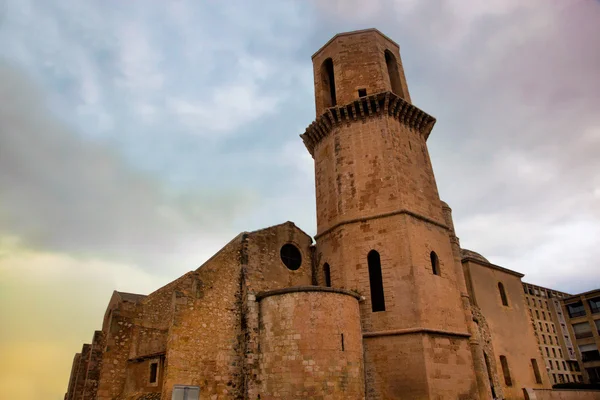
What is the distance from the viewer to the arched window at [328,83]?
65.5ft

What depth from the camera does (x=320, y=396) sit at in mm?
12117

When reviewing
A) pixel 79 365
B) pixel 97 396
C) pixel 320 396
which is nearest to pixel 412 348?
pixel 320 396

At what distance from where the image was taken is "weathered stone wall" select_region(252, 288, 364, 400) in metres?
12.4

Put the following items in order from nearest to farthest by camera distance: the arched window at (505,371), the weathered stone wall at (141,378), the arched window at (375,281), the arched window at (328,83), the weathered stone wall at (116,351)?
1. the weathered stone wall at (141,378)
2. the weathered stone wall at (116,351)
3. the arched window at (375,281)
4. the arched window at (505,371)
5. the arched window at (328,83)

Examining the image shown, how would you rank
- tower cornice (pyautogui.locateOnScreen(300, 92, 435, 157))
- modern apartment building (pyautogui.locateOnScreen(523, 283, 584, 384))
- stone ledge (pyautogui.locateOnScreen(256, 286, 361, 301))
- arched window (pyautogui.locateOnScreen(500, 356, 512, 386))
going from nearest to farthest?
1. stone ledge (pyautogui.locateOnScreen(256, 286, 361, 301))
2. tower cornice (pyautogui.locateOnScreen(300, 92, 435, 157))
3. arched window (pyautogui.locateOnScreen(500, 356, 512, 386))
4. modern apartment building (pyautogui.locateOnScreen(523, 283, 584, 384))

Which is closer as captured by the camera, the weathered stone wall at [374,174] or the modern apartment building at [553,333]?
the weathered stone wall at [374,174]

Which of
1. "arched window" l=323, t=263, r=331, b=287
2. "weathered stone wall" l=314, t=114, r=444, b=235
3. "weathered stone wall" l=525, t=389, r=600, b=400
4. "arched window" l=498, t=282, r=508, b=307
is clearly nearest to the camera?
"weathered stone wall" l=314, t=114, r=444, b=235

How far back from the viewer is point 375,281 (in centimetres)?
1497

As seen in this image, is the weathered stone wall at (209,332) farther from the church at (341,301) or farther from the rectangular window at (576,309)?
the rectangular window at (576,309)

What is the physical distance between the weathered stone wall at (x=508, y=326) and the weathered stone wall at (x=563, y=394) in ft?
2.74

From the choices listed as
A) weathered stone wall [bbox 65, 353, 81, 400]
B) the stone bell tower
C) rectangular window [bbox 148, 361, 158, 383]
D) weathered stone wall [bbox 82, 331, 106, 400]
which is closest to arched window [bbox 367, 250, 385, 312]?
the stone bell tower

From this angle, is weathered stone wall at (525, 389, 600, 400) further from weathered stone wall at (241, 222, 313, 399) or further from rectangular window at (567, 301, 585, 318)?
rectangular window at (567, 301, 585, 318)

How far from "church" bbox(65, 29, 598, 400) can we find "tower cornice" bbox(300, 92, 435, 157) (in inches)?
2.3

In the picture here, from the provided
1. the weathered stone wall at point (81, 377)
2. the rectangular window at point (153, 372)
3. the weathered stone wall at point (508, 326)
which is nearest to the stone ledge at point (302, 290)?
the rectangular window at point (153, 372)
